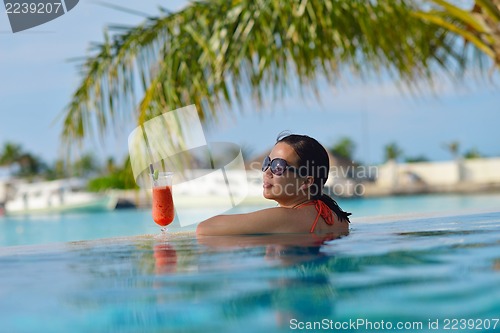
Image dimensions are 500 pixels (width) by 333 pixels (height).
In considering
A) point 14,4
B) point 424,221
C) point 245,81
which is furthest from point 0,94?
point 424,221

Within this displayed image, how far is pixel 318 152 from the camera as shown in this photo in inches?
104

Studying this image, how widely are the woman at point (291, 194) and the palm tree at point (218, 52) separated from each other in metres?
2.70

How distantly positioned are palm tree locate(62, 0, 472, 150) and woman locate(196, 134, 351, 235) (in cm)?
Result: 270

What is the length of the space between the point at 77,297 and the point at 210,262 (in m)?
0.52

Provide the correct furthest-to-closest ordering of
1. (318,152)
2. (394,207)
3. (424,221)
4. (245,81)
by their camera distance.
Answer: (394,207)
(245,81)
(424,221)
(318,152)

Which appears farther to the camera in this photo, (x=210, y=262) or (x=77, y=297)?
(x=210, y=262)

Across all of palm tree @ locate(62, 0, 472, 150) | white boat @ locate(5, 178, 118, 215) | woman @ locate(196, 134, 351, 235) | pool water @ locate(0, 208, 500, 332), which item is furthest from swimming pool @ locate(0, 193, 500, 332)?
white boat @ locate(5, 178, 118, 215)

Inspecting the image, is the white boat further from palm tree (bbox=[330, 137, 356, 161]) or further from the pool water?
palm tree (bbox=[330, 137, 356, 161])

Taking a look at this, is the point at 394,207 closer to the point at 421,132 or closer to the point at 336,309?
the point at 421,132

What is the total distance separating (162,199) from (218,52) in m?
2.84

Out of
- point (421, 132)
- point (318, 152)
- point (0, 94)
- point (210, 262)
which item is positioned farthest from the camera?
point (0, 94)

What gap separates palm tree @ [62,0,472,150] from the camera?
5477mm

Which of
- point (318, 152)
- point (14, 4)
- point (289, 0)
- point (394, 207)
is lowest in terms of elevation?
point (394, 207)

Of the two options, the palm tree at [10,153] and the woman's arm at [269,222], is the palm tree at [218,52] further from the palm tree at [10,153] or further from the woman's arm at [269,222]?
the palm tree at [10,153]
